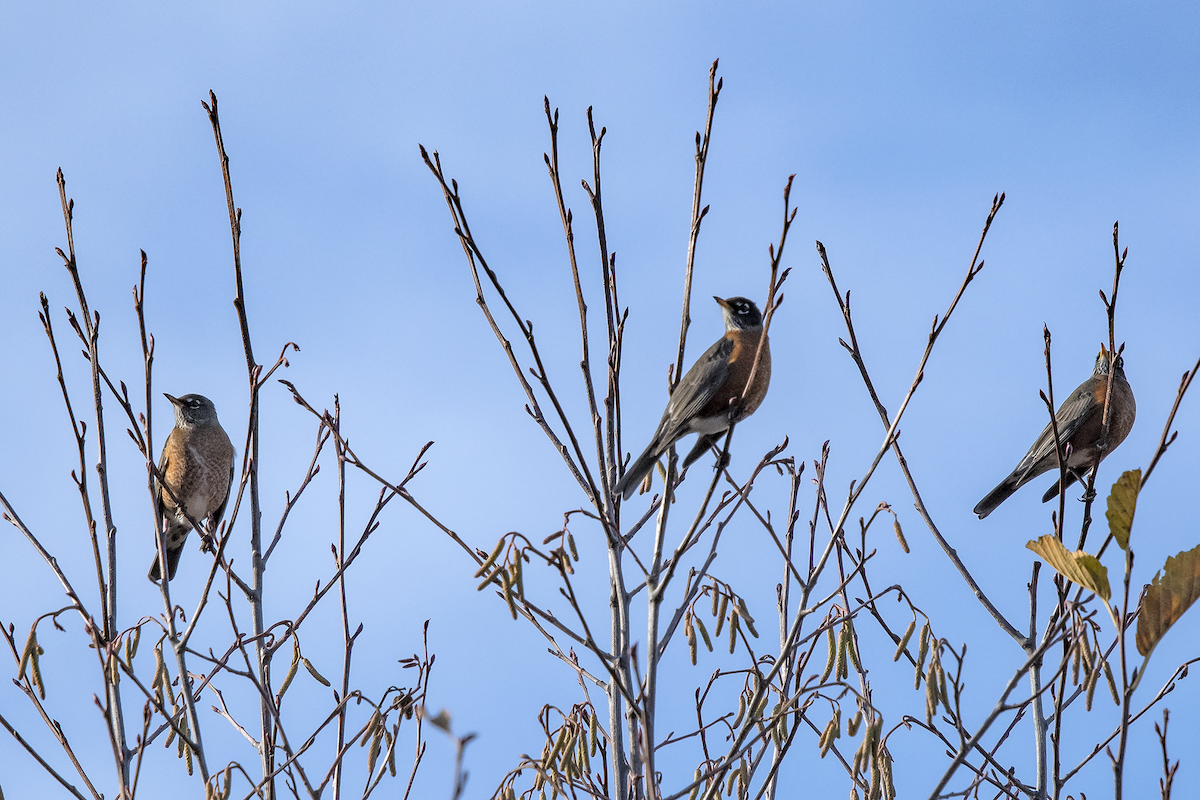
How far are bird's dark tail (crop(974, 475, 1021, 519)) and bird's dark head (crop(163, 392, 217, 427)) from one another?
5.01 metres

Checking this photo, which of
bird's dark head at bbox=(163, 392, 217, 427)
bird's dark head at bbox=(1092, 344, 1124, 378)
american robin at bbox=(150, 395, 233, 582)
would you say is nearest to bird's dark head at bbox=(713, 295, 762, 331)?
bird's dark head at bbox=(1092, 344, 1124, 378)

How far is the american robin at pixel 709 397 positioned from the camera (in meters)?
4.36

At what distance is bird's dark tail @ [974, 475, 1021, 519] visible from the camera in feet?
21.6

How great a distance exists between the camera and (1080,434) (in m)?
6.49

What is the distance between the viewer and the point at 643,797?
9.14 feet

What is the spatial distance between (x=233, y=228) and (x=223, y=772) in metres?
1.51

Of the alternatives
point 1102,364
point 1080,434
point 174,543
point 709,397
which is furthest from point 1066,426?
point 174,543

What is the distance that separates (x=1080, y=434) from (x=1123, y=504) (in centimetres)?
485

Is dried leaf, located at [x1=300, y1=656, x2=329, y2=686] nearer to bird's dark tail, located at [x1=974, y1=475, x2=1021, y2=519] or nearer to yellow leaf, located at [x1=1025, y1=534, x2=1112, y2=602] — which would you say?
yellow leaf, located at [x1=1025, y1=534, x2=1112, y2=602]

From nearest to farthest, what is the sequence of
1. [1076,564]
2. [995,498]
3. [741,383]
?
1. [1076,564]
2. [741,383]
3. [995,498]

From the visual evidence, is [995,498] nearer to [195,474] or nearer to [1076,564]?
[1076,564]

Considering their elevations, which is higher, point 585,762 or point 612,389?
point 612,389

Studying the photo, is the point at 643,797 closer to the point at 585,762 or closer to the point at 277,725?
the point at 585,762

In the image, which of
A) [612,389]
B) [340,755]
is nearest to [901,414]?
[612,389]
